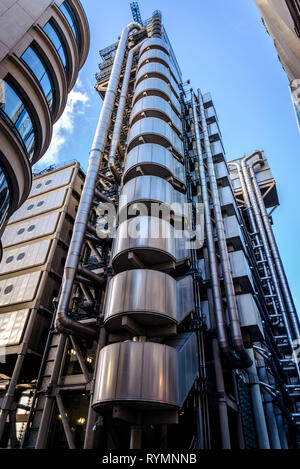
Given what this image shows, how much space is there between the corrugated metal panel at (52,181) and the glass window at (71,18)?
14.6 metres

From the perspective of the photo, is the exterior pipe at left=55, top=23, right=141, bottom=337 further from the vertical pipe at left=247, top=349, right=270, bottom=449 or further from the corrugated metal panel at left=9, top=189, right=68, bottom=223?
the vertical pipe at left=247, top=349, right=270, bottom=449

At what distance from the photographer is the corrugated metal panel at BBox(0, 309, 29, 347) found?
75.7 ft

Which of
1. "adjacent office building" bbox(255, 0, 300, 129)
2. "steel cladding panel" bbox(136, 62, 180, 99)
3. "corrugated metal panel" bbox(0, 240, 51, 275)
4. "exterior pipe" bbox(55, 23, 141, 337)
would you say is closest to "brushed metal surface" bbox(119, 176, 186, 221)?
"exterior pipe" bbox(55, 23, 141, 337)

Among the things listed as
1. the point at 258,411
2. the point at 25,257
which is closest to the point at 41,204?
the point at 25,257

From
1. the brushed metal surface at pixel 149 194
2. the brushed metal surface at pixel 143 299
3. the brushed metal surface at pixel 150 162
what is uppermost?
the brushed metal surface at pixel 150 162

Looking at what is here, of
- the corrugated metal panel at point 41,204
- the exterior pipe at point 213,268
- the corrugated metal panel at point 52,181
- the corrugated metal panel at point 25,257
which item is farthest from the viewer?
the corrugated metal panel at point 52,181

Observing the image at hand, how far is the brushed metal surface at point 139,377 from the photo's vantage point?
12.6 meters

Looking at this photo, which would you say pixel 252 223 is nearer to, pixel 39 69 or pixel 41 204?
pixel 41 204

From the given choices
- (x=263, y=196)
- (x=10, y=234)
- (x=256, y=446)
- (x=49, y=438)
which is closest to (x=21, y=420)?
(x=49, y=438)

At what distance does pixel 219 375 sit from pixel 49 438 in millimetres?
10735

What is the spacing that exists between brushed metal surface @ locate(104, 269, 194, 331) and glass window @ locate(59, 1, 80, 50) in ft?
57.0

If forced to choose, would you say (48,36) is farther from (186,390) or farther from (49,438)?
(49,438)

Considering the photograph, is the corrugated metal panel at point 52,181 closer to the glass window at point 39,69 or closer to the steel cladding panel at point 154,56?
the steel cladding panel at point 154,56

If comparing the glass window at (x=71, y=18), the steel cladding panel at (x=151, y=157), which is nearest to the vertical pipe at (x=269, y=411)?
the steel cladding panel at (x=151, y=157)
